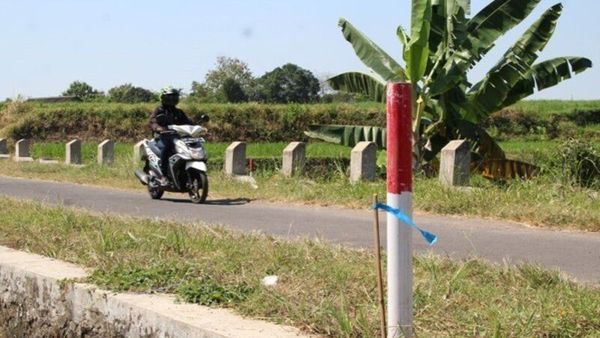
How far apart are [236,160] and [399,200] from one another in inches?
487

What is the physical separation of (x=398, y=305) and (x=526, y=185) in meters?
7.47

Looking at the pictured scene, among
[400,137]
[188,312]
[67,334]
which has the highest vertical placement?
[400,137]

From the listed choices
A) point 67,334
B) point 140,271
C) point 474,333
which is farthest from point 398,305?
point 67,334

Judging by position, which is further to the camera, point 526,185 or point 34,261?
point 526,185

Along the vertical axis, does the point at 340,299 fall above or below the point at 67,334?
above

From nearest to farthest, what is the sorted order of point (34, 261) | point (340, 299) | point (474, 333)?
point (474, 333)
point (340, 299)
point (34, 261)

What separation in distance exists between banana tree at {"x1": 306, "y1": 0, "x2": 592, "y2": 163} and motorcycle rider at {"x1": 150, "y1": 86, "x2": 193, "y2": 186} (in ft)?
12.3

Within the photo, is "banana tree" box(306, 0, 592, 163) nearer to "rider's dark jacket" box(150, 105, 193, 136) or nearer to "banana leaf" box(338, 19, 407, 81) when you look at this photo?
"banana leaf" box(338, 19, 407, 81)

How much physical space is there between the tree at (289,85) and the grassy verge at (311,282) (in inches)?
2383

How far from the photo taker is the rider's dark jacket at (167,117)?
12.0 metres

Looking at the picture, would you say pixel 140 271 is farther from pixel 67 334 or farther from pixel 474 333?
pixel 474 333

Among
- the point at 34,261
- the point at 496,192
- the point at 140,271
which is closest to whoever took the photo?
the point at 140,271

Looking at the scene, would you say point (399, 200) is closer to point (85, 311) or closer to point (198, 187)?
point (85, 311)

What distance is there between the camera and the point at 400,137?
3.45 m
